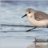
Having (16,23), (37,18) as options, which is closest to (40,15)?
(37,18)

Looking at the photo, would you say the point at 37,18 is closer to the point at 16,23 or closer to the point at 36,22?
the point at 36,22

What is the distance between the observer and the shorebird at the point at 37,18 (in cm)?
236

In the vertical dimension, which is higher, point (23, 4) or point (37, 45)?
point (23, 4)

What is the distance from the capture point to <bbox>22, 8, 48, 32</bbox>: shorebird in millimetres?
2355

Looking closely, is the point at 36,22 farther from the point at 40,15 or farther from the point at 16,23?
the point at 16,23

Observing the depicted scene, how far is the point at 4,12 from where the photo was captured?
2379 mm

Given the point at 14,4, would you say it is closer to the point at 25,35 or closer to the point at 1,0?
the point at 1,0

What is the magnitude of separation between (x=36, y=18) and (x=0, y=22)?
1.00 feet

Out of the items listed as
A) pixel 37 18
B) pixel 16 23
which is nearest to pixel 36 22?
pixel 37 18

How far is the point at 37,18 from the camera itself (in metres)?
2.36

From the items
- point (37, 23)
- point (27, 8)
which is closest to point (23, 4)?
point (27, 8)

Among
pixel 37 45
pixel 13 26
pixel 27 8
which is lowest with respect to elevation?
pixel 37 45

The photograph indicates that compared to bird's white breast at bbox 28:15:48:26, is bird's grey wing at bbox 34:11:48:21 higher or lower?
higher

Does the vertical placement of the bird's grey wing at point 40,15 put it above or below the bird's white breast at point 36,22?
above
